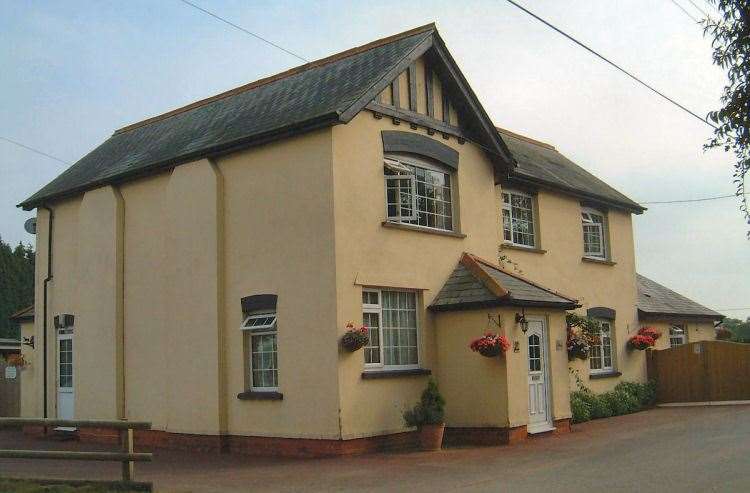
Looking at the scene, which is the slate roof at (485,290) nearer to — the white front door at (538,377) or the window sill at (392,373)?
the white front door at (538,377)

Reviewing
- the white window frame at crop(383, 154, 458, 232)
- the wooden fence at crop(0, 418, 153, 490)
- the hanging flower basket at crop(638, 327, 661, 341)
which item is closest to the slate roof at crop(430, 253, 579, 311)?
the white window frame at crop(383, 154, 458, 232)

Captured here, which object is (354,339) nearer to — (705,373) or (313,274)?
(313,274)

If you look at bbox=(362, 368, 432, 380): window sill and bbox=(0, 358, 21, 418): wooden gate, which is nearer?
bbox=(362, 368, 432, 380): window sill

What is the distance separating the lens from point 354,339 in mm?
14789

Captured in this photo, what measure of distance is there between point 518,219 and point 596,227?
4.60 metres

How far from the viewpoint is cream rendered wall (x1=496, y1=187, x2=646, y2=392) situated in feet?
72.8

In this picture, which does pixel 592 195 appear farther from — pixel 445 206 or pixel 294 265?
pixel 294 265

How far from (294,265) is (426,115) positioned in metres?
4.49

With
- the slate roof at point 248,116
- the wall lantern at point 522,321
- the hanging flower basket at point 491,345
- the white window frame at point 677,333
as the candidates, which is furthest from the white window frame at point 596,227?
the slate roof at point 248,116

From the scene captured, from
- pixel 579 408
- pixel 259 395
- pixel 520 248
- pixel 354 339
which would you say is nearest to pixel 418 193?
pixel 354 339

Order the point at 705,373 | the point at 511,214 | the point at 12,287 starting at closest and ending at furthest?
the point at 511,214 → the point at 705,373 → the point at 12,287

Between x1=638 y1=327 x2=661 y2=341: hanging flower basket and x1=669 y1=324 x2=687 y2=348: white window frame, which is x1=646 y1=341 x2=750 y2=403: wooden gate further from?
x1=669 y1=324 x2=687 y2=348: white window frame

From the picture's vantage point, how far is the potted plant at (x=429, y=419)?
50.8ft

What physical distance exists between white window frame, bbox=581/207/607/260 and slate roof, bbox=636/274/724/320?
7.80 feet
